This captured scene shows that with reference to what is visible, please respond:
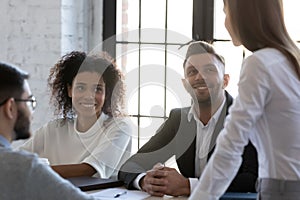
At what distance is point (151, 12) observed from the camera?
388 cm

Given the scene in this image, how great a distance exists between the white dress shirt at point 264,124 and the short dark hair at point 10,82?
1.72 ft

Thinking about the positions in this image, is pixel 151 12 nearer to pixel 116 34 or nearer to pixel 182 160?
pixel 116 34

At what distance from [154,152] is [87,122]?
33 centimetres

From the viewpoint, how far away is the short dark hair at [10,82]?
1811 millimetres

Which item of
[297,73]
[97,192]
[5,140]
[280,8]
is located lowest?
[97,192]

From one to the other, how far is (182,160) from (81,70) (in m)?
0.62

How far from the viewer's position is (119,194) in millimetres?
2602

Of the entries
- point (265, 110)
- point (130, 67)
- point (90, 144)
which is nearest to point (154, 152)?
point (90, 144)

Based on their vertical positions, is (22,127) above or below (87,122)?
above

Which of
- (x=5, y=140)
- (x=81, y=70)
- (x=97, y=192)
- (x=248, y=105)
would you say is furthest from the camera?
(x=81, y=70)

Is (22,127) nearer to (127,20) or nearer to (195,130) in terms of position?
(195,130)

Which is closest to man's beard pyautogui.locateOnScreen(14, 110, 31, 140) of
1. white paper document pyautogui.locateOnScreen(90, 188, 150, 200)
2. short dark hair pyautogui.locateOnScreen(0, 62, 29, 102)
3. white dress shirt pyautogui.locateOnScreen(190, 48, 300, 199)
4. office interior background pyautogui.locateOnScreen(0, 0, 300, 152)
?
short dark hair pyautogui.locateOnScreen(0, 62, 29, 102)

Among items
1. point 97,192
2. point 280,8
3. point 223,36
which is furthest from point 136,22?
point 280,8

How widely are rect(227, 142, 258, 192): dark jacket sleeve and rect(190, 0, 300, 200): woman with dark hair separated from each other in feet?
2.14
